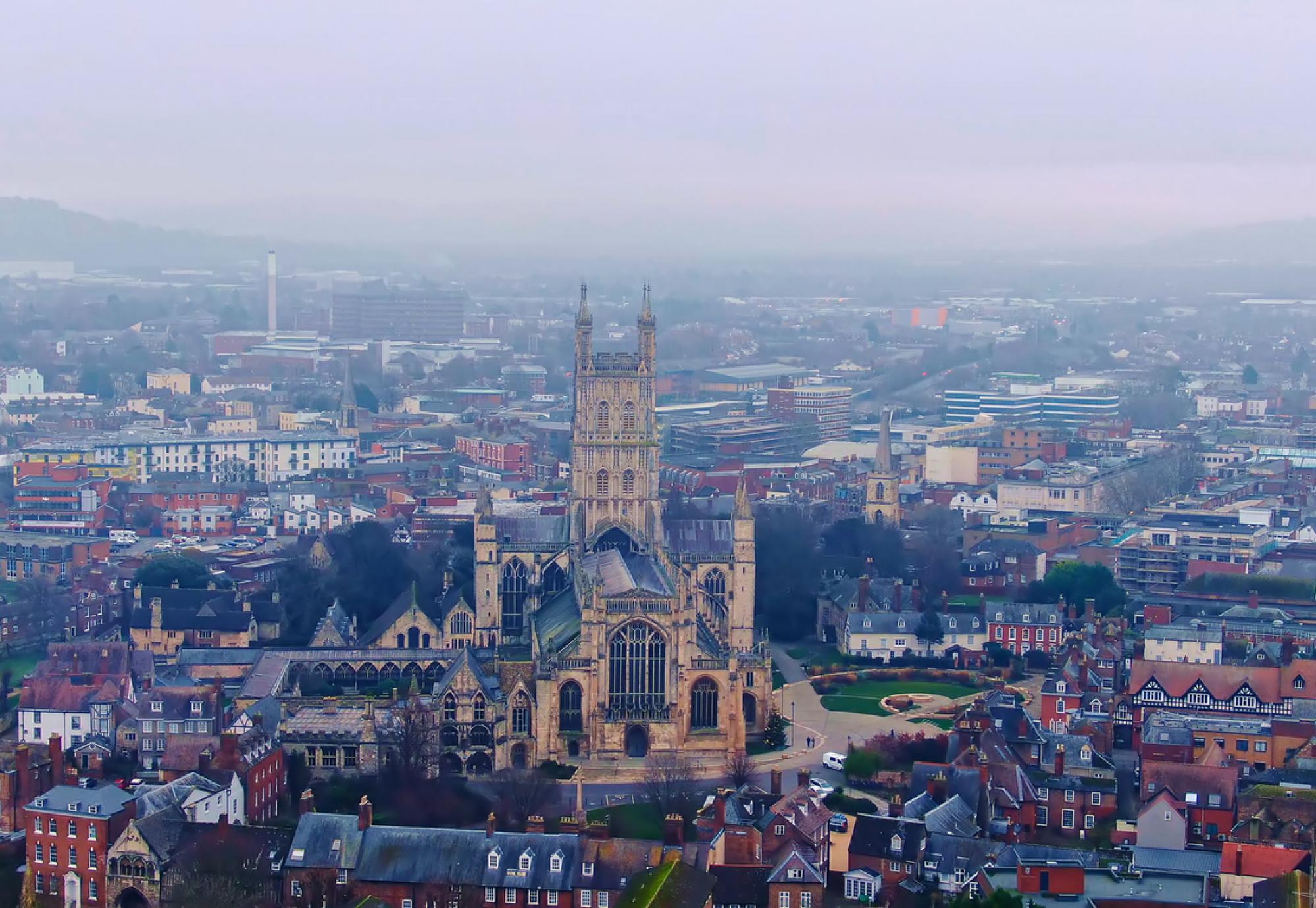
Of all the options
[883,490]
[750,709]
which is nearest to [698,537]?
[750,709]

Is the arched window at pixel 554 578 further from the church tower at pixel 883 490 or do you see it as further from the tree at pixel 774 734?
the church tower at pixel 883 490

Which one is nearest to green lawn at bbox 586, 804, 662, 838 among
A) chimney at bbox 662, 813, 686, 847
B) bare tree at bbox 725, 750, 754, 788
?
bare tree at bbox 725, 750, 754, 788

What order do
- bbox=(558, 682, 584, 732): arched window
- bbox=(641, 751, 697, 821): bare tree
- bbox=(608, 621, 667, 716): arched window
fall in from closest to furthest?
bbox=(641, 751, 697, 821): bare tree < bbox=(608, 621, 667, 716): arched window < bbox=(558, 682, 584, 732): arched window

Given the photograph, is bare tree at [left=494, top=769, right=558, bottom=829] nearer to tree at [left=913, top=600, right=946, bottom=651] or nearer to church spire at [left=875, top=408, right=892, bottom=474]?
tree at [left=913, top=600, right=946, bottom=651]

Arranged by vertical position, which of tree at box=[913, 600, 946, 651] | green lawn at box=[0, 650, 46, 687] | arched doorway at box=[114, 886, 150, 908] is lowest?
green lawn at box=[0, 650, 46, 687]

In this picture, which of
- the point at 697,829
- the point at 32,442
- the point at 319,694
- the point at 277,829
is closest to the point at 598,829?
the point at 697,829

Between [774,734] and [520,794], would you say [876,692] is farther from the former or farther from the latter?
[520,794]

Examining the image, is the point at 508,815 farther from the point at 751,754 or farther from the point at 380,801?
the point at 751,754

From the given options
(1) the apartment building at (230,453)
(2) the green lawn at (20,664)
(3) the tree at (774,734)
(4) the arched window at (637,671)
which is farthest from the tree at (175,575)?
(1) the apartment building at (230,453)
